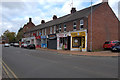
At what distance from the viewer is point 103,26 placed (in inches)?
873

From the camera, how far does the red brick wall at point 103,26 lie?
20594mm

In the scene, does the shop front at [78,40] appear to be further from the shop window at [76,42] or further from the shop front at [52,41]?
the shop front at [52,41]

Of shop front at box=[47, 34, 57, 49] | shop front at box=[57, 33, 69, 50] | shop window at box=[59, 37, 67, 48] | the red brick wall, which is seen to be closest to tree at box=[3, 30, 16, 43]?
shop front at box=[47, 34, 57, 49]

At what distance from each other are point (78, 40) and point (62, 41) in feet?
15.9

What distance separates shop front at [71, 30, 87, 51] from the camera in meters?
20.3

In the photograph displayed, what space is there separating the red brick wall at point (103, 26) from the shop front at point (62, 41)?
635cm

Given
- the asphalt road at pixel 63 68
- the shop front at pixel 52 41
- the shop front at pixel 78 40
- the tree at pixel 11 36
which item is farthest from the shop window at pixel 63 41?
the tree at pixel 11 36

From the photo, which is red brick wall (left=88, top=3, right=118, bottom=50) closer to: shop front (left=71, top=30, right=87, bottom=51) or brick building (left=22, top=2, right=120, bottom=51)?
brick building (left=22, top=2, right=120, bottom=51)

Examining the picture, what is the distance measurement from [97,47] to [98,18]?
19.4 feet

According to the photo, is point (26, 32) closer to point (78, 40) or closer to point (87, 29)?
point (78, 40)

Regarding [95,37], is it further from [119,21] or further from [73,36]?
[119,21]

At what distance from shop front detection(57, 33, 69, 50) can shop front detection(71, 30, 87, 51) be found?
7.15 feet

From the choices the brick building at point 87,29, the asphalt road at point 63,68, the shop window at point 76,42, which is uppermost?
the brick building at point 87,29

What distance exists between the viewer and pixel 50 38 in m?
29.2
